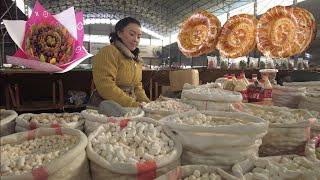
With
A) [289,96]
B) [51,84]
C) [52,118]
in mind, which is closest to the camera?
[52,118]

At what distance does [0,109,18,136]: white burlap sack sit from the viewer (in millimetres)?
1139

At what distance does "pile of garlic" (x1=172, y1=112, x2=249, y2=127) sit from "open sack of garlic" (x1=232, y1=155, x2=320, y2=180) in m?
0.24

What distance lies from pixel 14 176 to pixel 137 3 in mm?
21606

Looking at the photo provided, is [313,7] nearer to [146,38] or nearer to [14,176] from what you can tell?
[14,176]

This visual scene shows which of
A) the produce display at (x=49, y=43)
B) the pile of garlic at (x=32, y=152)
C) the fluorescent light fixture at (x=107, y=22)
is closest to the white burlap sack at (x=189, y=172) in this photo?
the pile of garlic at (x=32, y=152)

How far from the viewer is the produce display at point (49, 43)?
413 centimetres

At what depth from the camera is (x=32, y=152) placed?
1021 mm

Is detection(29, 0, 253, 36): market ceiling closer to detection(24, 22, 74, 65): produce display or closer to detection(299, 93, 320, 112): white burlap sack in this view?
detection(24, 22, 74, 65): produce display

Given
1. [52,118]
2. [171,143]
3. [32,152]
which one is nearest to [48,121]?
[52,118]

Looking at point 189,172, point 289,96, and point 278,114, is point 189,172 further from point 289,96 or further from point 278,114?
point 289,96

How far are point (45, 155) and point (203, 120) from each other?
733 mm

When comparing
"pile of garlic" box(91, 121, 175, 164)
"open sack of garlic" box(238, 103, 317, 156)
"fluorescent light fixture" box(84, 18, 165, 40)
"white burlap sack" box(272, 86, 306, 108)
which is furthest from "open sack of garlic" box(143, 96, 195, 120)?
"fluorescent light fixture" box(84, 18, 165, 40)

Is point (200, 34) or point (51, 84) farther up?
point (200, 34)

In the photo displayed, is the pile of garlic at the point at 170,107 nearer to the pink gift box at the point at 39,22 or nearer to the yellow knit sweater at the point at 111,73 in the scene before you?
the yellow knit sweater at the point at 111,73
